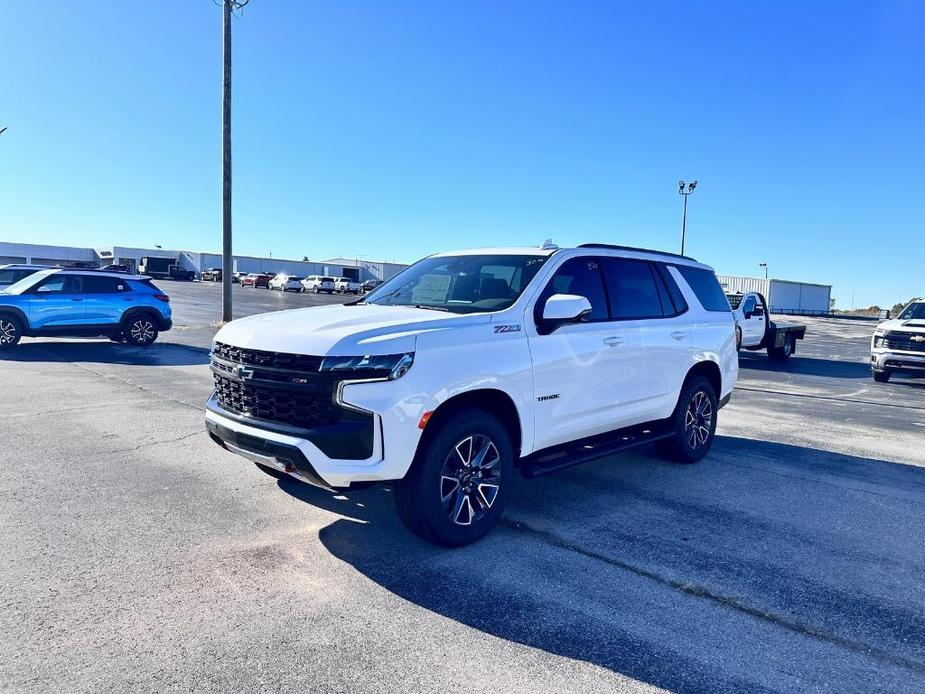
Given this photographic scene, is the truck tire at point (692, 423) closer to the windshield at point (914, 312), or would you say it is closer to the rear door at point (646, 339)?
the rear door at point (646, 339)

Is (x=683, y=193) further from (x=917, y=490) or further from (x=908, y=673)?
(x=908, y=673)

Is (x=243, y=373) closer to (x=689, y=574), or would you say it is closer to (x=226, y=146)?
(x=689, y=574)

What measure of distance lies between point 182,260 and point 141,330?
249 feet

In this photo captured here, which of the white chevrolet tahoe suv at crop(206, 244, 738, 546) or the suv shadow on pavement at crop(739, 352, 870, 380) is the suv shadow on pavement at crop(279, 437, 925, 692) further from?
the suv shadow on pavement at crop(739, 352, 870, 380)

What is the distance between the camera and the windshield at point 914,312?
47.1 ft

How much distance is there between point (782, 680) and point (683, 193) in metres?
39.8

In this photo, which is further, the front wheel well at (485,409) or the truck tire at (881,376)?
the truck tire at (881,376)

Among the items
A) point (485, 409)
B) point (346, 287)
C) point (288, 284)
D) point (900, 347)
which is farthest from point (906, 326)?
point (288, 284)

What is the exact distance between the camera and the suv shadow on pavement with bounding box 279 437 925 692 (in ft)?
10.0

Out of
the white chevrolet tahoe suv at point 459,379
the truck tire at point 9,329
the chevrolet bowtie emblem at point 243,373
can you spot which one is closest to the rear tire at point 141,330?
the truck tire at point 9,329

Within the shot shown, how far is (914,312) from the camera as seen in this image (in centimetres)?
1458

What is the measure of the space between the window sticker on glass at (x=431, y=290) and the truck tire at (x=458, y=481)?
1.22 metres

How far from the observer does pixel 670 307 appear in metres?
6.21

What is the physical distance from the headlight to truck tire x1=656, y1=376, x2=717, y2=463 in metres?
3.31
